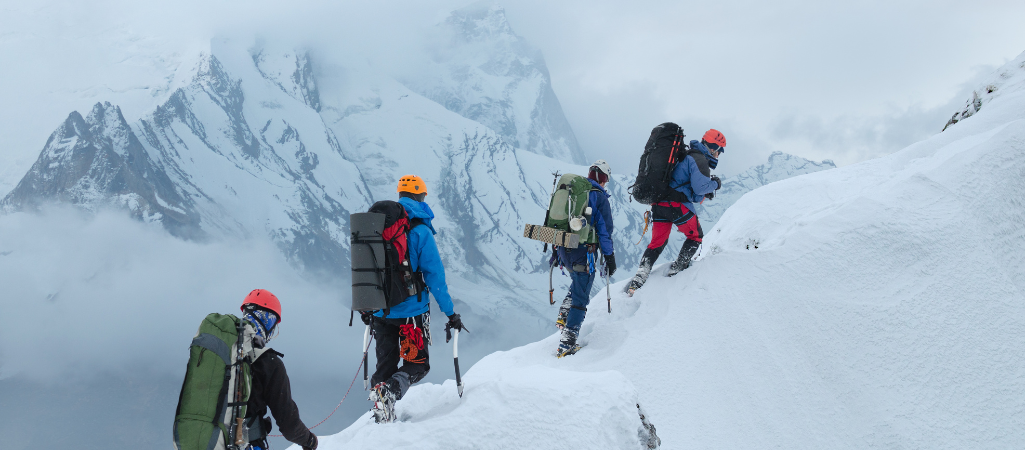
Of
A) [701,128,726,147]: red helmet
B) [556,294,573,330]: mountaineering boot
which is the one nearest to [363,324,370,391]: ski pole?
[556,294,573,330]: mountaineering boot

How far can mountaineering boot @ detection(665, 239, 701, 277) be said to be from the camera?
8531 millimetres

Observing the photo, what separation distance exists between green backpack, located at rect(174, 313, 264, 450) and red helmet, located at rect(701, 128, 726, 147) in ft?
24.6

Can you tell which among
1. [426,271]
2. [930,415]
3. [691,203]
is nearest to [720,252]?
[691,203]

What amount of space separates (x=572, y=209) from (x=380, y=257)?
3367 millimetres

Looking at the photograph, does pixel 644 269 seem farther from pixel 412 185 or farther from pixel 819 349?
pixel 412 185

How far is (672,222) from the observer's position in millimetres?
8453

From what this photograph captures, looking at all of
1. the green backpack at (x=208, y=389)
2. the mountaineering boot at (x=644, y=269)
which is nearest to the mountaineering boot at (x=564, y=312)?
the mountaineering boot at (x=644, y=269)

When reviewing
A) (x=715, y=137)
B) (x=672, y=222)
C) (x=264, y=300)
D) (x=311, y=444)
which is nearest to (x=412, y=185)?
(x=264, y=300)

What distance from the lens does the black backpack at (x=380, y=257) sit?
200 inches

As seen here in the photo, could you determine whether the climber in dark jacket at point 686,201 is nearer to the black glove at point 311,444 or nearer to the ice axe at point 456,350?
the ice axe at point 456,350

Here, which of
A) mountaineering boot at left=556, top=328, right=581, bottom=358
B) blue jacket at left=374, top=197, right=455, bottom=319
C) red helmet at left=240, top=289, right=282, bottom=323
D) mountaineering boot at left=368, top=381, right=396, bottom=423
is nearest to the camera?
red helmet at left=240, top=289, right=282, bottom=323

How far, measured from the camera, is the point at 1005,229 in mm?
7484

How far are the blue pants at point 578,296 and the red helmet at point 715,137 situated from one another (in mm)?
3055

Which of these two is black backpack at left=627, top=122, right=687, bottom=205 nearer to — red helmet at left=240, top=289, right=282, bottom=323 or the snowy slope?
the snowy slope
